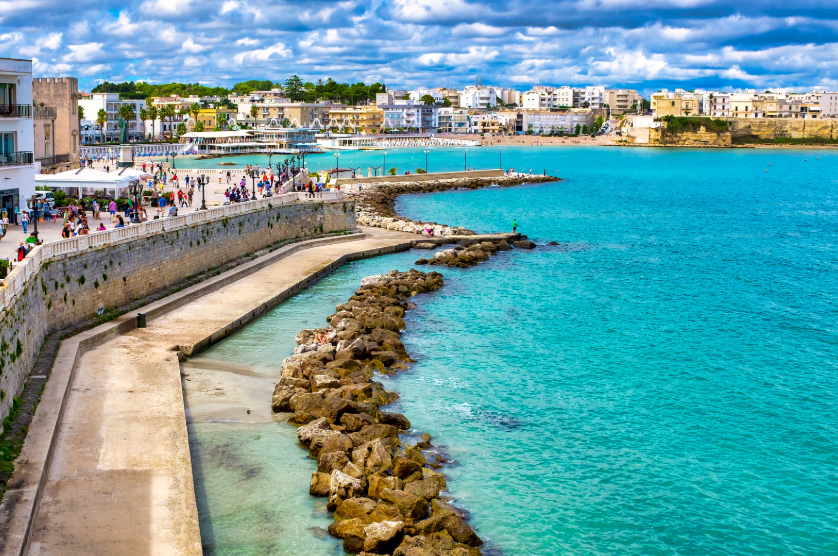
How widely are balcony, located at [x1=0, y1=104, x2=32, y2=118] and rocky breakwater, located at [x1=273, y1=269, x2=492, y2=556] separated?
14185mm

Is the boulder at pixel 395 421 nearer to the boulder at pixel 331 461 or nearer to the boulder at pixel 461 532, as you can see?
the boulder at pixel 331 461

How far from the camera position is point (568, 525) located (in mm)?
16891

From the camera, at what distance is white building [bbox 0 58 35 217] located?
1224 inches

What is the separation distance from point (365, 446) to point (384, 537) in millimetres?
3785

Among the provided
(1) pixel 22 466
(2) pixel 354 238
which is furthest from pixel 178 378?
(2) pixel 354 238

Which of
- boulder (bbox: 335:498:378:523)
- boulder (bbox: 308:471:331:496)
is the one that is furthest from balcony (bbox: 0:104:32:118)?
boulder (bbox: 335:498:378:523)

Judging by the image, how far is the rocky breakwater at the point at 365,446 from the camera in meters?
15.4

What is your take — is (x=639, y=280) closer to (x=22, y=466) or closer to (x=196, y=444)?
(x=196, y=444)

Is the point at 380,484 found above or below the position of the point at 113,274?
below

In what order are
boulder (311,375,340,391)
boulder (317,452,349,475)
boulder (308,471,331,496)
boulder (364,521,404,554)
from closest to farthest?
boulder (364,521,404,554)
boulder (308,471,331,496)
boulder (317,452,349,475)
boulder (311,375,340,391)

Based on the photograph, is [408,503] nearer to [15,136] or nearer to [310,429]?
[310,429]

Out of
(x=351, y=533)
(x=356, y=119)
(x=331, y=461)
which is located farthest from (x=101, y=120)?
(x=351, y=533)

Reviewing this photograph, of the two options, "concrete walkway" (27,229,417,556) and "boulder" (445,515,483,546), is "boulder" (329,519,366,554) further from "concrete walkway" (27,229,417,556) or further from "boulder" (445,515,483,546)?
"concrete walkway" (27,229,417,556)

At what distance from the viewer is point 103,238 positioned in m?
26.2
